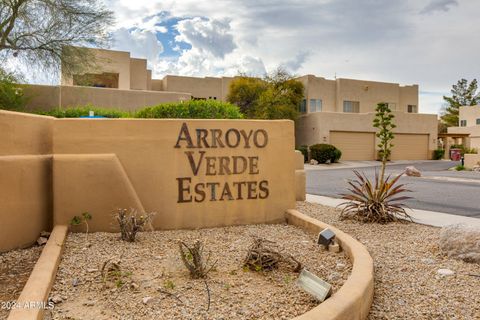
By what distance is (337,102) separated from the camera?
39594 mm

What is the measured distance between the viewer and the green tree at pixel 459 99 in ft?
211

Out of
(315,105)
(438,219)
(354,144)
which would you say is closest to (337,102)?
(315,105)

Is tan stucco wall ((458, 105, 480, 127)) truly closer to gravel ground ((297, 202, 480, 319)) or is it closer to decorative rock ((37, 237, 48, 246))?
gravel ground ((297, 202, 480, 319))

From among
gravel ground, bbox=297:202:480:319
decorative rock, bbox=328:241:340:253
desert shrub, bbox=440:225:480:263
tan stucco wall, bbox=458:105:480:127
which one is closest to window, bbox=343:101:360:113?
tan stucco wall, bbox=458:105:480:127

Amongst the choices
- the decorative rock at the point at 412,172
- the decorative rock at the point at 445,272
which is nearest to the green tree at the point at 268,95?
the decorative rock at the point at 412,172

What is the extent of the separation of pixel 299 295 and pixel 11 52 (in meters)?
21.6

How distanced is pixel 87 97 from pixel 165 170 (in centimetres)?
1938

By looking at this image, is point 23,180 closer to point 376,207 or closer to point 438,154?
point 376,207

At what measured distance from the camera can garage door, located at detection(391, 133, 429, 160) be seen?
123 feet

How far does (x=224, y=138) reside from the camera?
7148 mm

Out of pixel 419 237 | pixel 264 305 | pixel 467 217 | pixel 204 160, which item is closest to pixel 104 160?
pixel 204 160

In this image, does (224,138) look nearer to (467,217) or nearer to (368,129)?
(467,217)

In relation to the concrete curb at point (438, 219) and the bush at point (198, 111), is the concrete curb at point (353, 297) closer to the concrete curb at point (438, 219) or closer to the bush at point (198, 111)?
the concrete curb at point (438, 219)

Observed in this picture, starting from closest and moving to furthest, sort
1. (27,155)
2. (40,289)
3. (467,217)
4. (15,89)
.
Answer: (40,289), (27,155), (467,217), (15,89)
